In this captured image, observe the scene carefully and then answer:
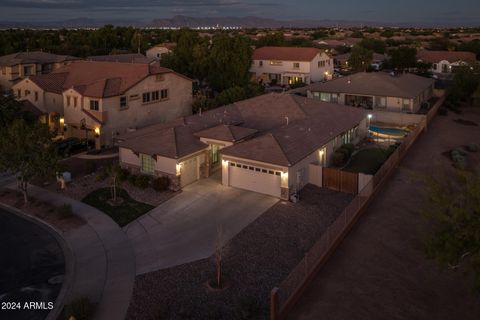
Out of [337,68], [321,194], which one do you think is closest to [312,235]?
[321,194]

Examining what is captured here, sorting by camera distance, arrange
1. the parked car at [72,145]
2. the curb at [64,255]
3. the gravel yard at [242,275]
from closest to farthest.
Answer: the gravel yard at [242,275]
the curb at [64,255]
the parked car at [72,145]

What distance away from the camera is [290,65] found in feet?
254

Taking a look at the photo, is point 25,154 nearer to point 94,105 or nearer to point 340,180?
point 94,105

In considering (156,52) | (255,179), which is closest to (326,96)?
(255,179)

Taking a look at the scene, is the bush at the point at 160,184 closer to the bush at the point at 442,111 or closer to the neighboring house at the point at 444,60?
the bush at the point at 442,111

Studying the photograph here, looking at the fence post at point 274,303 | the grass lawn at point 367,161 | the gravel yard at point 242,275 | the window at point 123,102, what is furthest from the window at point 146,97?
the fence post at point 274,303

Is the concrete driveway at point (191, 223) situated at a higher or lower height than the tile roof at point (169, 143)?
lower

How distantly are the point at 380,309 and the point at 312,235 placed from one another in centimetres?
736

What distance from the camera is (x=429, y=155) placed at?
119 feet

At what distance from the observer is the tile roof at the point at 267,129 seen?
92.7ft

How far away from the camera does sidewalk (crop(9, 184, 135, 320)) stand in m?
17.0

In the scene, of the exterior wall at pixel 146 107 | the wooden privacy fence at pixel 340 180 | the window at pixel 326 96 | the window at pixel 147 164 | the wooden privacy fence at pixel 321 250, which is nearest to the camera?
the wooden privacy fence at pixel 321 250

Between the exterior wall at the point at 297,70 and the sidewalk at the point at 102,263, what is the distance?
56.5 m

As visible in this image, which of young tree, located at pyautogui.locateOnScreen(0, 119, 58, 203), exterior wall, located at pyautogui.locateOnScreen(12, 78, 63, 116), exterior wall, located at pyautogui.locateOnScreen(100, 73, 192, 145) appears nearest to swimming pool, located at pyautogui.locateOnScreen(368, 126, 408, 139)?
exterior wall, located at pyautogui.locateOnScreen(100, 73, 192, 145)
